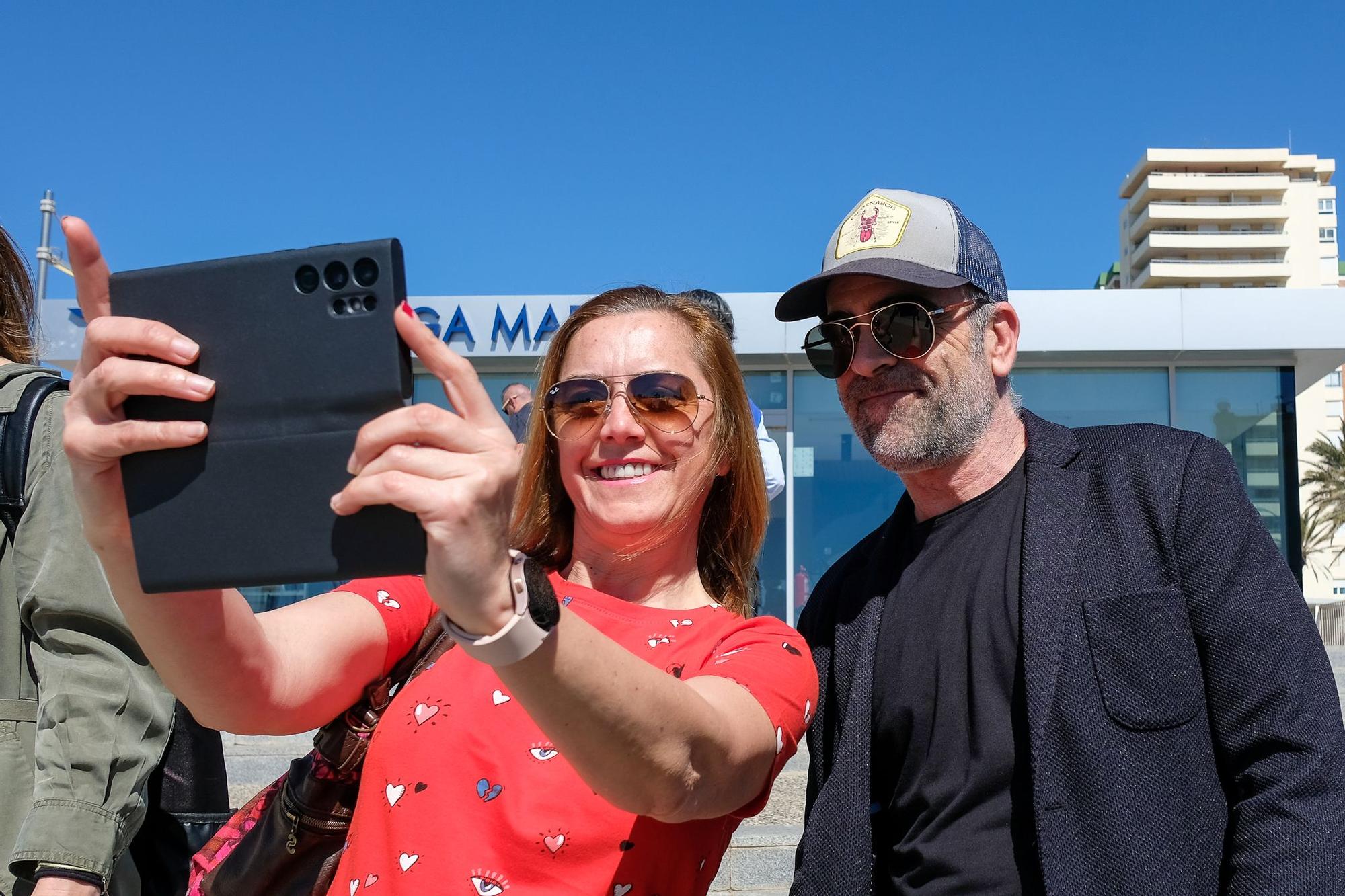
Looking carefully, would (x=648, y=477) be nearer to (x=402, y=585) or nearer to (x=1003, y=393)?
(x=402, y=585)

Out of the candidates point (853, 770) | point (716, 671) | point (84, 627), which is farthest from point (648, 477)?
point (84, 627)

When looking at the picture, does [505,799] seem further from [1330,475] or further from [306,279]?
[1330,475]

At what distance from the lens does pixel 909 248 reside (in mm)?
2602

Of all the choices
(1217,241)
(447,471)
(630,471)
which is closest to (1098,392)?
(630,471)

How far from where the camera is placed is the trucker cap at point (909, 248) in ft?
8.43

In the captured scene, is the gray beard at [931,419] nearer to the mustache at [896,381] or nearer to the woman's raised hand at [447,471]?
the mustache at [896,381]

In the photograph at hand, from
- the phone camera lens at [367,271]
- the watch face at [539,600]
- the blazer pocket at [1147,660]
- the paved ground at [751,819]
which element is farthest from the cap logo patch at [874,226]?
the paved ground at [751,819]

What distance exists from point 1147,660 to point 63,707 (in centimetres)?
199

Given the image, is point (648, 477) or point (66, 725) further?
point (648, 477)

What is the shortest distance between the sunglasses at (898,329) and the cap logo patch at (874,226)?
0.53 feet

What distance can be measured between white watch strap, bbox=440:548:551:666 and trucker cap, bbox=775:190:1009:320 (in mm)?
1483

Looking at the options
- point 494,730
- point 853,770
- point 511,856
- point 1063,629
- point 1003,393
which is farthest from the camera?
point 1003,393

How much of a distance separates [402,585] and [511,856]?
619mm

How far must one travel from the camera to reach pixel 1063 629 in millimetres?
2129
